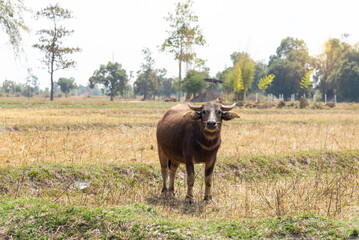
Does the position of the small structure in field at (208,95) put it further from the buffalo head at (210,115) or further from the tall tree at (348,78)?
the buffalo head at (210,115)

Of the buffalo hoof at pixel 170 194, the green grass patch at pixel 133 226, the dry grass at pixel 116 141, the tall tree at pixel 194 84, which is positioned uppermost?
the tall tree at pixel 194 84

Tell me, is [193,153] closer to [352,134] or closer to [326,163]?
[326,163]

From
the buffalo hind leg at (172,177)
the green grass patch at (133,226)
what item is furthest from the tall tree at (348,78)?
the green grass patch at (133,226)

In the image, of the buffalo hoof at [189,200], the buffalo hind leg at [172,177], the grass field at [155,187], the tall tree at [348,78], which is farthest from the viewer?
the tall tree at [348,78]

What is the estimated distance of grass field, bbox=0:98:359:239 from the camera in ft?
14.9

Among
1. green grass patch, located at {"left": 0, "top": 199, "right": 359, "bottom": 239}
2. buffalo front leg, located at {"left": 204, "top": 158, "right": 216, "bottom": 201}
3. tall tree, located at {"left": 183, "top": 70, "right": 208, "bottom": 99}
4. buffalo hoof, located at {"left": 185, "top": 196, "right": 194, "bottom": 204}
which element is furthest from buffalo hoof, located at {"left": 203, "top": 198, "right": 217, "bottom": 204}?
tall tree, located at {"left": 183, "top": 70, "right": 208, "bottom": 99}

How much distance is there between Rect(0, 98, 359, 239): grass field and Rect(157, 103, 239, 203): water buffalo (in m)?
0.57

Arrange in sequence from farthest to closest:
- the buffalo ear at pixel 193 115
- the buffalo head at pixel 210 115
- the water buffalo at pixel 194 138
→ 1. the buffalo ear at pixel 193 115
2. the water buffalo at pixel 194 138
3. the buffalo head at pixel 210 115

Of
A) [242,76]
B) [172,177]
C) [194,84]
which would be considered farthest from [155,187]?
[242,76]

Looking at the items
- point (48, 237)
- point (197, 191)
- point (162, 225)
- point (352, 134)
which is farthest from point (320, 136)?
point (48, 237)

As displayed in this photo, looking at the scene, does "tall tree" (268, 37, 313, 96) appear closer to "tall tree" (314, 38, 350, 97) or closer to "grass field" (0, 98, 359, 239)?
"tall tree" (314, 38, 350, 97)

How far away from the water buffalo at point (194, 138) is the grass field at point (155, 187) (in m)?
Answer: 0.57

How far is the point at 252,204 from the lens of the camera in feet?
19.1

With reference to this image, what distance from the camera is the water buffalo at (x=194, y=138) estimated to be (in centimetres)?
595
